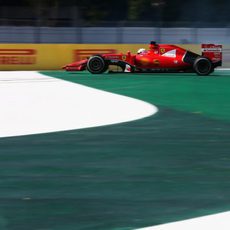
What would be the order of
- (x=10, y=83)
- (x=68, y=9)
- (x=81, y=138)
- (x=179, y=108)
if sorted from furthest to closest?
(x=68, y=9)
(x=10, y=83)
(x=179, y=108)
(x=81, y=138)

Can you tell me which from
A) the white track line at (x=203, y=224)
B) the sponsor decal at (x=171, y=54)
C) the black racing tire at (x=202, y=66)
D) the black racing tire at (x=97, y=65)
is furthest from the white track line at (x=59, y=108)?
→ the black racing tire at (x=202, y=66)

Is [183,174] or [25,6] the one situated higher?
[25,6]

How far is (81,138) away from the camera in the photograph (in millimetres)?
7781

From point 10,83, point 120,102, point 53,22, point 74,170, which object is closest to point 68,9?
point 53,22

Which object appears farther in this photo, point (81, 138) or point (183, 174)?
point (81, 138)

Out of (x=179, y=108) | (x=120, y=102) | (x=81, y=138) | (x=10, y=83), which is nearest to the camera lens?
(x=81, y=138)

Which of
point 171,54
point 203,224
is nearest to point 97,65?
point 171,54

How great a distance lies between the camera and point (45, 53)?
22.9 metres

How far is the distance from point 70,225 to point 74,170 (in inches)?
67.5

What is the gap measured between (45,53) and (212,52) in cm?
706

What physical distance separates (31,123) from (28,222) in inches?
188

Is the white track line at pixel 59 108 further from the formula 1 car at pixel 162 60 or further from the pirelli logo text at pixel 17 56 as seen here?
the pirelli logo text at pixel 17 56

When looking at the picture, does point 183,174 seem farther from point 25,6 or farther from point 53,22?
point 25,6

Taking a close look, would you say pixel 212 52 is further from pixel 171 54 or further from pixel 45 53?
pixel 45 53
